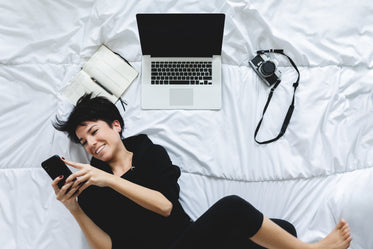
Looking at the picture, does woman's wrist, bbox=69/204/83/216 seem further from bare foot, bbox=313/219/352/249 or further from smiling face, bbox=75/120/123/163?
bare foot, bbox=313/219/352/249

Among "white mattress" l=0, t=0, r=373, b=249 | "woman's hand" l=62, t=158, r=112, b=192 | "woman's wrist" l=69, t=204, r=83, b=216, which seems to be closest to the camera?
"woman's hand" l=62, t=158, r=112, b=192

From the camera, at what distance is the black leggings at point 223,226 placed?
121 cm

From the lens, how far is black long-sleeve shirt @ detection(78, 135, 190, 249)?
1301 mm

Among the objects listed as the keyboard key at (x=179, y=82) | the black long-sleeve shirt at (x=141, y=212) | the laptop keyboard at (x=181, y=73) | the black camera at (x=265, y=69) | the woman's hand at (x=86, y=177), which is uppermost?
the black camera at (x=265, y=69)

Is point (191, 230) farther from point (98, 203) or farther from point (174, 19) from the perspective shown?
point (174, 19)

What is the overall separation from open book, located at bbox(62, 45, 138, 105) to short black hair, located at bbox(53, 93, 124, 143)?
2.0 inches

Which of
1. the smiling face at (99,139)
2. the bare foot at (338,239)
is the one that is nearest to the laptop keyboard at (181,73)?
the smiling face at (99,139)

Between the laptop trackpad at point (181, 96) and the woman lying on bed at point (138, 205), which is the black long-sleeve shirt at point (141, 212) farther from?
the laptop trackpad at point (181, 96)

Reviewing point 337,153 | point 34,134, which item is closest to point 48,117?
point 34,134

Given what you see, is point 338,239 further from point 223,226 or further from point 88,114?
point 88,114

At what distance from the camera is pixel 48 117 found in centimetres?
148

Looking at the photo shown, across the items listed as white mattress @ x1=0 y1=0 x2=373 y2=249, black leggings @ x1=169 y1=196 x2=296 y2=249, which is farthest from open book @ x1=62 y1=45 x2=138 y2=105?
black leggings @ x1=169 y1=196 x2=296 y2=249

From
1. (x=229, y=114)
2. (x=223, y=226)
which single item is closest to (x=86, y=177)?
(x=223, y=226)

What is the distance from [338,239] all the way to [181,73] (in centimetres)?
85
